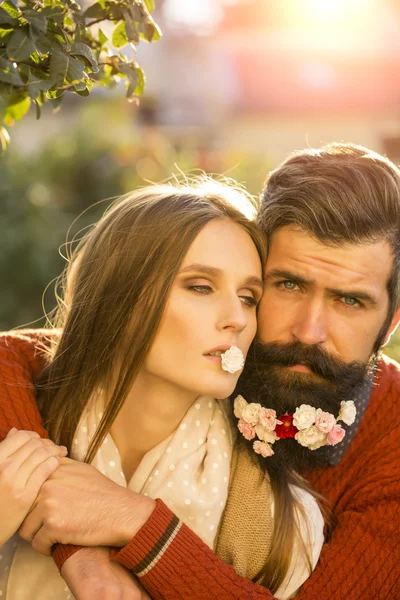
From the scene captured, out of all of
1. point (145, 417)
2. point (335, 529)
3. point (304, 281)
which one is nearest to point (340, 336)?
point (304, 281)

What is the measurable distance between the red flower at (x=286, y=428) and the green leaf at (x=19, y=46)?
1819 mm

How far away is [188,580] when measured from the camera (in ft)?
9.21

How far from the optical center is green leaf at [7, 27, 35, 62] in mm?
2553

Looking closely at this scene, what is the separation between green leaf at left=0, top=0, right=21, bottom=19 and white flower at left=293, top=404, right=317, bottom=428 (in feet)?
6.25

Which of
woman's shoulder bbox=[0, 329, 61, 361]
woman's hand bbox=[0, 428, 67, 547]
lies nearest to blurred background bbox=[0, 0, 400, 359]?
woman's shoulder bbox=[0, 329, 61, 361]

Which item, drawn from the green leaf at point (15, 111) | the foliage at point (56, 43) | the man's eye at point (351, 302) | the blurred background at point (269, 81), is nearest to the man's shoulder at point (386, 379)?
the man's eye at point (351, 302)

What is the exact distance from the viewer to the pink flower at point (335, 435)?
11.1 feet

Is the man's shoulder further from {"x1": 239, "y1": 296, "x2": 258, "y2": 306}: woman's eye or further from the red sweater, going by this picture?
{"x1": 239, "y1": 296, "x2": 258, "y2": 306}: woman's eye

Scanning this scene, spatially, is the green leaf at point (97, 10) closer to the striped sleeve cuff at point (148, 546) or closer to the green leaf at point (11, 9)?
the green leaf at point (11, 9)

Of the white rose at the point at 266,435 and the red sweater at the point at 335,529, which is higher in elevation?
the white rose at the point at 266,435

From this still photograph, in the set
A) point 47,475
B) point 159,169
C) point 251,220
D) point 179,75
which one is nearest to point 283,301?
point 251,220

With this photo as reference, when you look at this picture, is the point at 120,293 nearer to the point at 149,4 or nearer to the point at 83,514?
the point at 83,514

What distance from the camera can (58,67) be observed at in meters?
2.63

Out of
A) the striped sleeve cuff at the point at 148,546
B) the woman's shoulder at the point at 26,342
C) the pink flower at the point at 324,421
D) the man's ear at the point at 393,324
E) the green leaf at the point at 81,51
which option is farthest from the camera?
the man's ear at the point at 393,324
